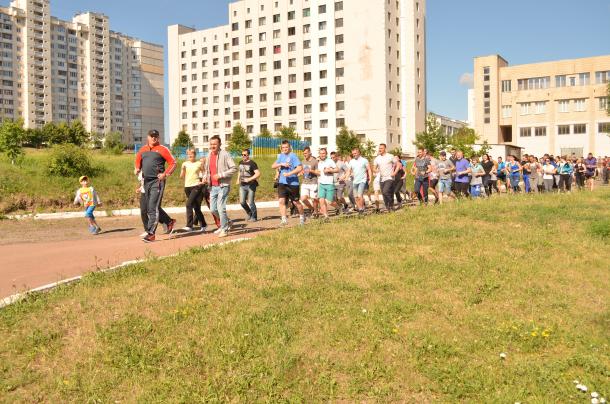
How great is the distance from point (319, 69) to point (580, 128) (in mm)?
37101

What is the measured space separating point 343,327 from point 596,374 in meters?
2.20

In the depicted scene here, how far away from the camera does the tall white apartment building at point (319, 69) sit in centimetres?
7225

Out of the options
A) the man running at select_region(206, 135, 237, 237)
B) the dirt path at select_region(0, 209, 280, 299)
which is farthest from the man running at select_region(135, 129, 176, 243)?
the man running at select_region(206, 135, 237, 237)

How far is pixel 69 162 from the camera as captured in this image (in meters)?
21.7

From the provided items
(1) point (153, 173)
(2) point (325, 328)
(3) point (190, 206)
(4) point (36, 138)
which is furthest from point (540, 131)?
(2) point (325, 328)

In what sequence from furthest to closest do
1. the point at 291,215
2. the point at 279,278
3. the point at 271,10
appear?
the point at 271,10 → the point at 291,215 → the point at 279,278

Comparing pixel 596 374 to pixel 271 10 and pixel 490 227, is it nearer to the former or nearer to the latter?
pixel 490 227

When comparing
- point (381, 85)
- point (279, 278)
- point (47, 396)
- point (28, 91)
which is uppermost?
point (28, 91)

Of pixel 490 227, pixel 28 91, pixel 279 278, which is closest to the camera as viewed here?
pixel 279 278

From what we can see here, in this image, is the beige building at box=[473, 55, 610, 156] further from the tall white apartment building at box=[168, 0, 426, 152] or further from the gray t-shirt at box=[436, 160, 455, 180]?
the gray t-shirt at box=[436, 160, 455, 180]

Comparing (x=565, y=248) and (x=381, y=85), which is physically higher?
(x=381, y=85)

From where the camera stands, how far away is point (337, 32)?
75188mm

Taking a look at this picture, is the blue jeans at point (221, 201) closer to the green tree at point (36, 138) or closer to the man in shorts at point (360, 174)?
the man in shorts at point (360, 174)

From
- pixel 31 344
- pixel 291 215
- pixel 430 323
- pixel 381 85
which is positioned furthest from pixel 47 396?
pixel 381 85
